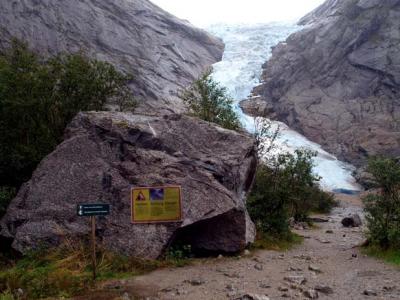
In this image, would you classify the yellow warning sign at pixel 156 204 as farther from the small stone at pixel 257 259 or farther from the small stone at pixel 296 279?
the small stone at pixel 296 279

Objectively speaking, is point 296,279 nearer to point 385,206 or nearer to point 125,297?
point 125,297

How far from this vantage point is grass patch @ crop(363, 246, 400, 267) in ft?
43.8

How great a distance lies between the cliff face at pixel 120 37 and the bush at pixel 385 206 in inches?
1385

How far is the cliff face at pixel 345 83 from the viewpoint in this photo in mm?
61469

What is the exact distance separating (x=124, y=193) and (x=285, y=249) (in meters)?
6.06

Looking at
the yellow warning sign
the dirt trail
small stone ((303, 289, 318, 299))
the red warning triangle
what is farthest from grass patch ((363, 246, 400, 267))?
the red warning triangle

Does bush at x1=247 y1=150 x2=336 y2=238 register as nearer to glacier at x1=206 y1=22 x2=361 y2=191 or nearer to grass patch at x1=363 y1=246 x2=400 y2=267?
grass patch at x1=363 y1=246 x2=400 y2=267

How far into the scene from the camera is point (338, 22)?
71.4m

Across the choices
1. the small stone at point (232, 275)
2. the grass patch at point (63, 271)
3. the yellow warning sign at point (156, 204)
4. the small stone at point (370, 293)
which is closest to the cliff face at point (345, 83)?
the yellow warning sign at point (156, 204)

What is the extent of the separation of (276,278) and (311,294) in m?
1.79

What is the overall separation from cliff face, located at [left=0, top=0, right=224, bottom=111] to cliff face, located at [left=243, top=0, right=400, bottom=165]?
1146 centimetres

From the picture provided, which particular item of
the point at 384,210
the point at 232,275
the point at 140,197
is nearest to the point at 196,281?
the point at 232,275

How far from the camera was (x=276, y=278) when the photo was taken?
11.3m

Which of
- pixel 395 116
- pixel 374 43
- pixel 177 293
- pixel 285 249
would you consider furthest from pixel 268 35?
pixel 177 293
